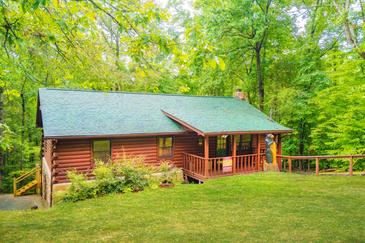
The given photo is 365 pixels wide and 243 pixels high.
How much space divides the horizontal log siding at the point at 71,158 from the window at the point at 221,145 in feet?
25.6

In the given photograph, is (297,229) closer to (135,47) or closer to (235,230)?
(235,230)

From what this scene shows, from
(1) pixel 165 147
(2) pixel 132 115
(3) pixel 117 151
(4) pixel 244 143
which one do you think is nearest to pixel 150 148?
(1) pixel 165 147

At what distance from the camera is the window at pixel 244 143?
56.6ft

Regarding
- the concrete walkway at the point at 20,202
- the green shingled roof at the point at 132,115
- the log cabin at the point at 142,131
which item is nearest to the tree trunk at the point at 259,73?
the green shingled roof at the point at 132,115

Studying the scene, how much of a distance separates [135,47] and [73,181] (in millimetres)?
8246

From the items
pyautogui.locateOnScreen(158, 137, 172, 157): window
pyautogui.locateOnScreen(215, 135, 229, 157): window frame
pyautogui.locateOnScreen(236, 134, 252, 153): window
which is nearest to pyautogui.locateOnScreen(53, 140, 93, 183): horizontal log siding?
pyautogui.locateOnScreen(158, 137, 172, 157): window

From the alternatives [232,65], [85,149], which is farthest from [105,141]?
[232,65]

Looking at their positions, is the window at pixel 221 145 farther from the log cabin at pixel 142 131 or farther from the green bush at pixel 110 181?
the green bush at pixel 110 181

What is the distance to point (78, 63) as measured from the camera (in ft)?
16.1

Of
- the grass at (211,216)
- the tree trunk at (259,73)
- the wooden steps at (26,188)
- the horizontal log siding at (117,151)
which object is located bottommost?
the wooden steps at (26,188)

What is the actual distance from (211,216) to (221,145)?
31.4 feet

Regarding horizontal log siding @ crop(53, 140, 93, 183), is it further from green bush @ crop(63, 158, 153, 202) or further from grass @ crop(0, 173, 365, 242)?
grass @ crop(0, 173, 365, 242)

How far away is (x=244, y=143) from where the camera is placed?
17.4 m

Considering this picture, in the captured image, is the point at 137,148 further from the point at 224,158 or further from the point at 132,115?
the point at 224,158
